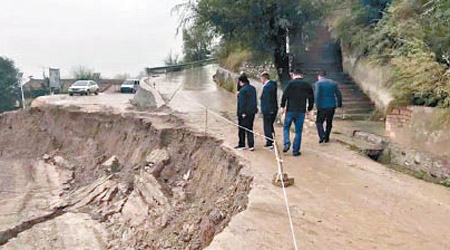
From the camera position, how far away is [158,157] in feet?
36.9

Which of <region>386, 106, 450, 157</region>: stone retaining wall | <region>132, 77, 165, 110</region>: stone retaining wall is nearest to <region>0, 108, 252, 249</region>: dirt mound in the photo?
<region>132, 77, 165, 110</region>: stone retaining wall

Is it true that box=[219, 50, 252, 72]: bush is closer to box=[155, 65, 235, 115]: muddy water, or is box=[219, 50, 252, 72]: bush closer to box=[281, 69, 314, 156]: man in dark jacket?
box=[155, 65, 235, 115]: muddy water

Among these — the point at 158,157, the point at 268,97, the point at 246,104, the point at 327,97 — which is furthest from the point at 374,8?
the point at 158,157

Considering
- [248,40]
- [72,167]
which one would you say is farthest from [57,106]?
[248,40]

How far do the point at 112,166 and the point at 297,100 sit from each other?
26.4 feet

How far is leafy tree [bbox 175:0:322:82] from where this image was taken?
1331 cm

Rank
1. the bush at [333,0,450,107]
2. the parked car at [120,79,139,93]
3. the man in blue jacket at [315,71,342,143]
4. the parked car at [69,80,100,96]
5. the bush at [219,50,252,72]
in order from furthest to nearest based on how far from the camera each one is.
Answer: the parked car at [120,79,139,93] < the parked car at [69,80,100,96] < the bush at [219,50,252,72] < the man in blue jacket at [315,71,342,143] < the bush at [333,0,450,107]

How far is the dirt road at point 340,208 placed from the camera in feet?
13.5

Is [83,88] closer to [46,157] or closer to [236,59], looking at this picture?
[46,157]

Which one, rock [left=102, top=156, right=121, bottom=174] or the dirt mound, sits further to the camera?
rock [left=102, top=156, right=121, bottom=174]

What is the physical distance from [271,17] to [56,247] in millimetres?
9795

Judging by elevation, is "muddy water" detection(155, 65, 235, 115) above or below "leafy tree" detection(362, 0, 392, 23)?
below

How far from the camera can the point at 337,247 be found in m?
3.95

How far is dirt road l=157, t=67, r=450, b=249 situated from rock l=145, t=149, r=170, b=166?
3.70 m
